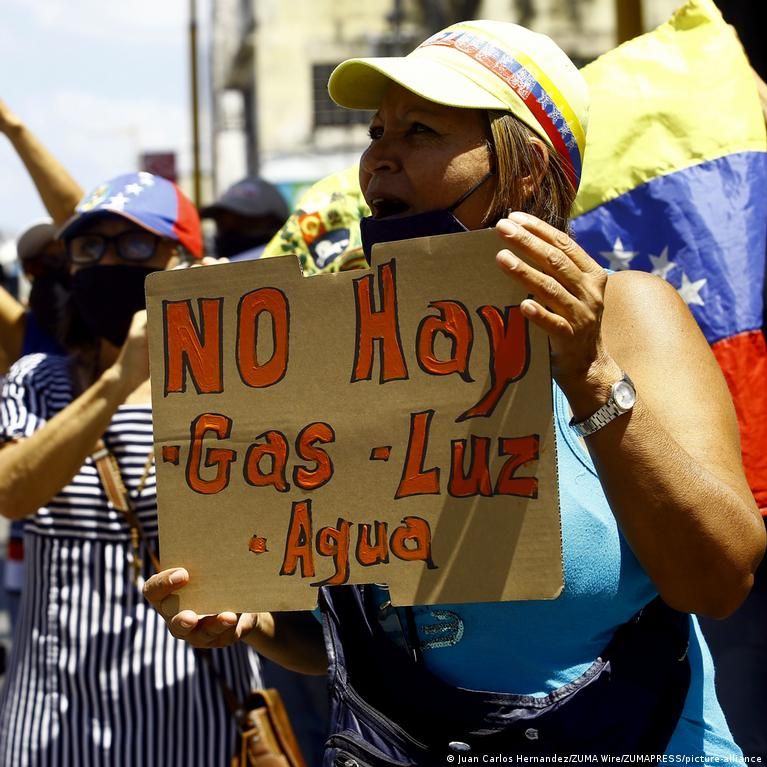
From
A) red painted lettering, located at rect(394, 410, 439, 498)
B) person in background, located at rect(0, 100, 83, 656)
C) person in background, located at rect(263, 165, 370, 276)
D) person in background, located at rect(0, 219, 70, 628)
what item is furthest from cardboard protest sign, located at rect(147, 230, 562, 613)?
person in background, located at rect(0, 100, 83, 656)

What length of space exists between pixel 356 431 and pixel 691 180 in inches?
53.1

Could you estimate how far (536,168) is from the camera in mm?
1810

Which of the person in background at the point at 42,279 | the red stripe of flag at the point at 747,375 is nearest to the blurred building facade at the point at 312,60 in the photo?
the person in background at the point at 42,279

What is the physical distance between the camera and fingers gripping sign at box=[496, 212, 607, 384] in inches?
58.1

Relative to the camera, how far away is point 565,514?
5.51ft

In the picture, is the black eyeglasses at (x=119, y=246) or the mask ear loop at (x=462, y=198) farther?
the black eyeglasses at (x=119, y=246)

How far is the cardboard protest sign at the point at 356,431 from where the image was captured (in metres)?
1.57

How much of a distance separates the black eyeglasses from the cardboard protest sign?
4.70ft

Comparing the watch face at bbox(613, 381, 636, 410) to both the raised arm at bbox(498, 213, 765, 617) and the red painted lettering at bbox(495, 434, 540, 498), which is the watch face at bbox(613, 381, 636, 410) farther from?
the red painted lettering at bbox(495, 434, 540, 498)

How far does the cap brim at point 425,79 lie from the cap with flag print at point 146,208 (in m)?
1.28

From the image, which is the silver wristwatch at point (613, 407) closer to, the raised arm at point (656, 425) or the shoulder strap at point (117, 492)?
the raised arm at point (656, 425)

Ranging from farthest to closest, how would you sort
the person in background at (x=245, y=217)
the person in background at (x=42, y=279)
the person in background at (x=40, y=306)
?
the person in background at (x=245, y=217) < the person in background at (x=42, y=279) < the person in background at (x=40, y=306)

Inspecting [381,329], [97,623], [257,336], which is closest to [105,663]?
[97,623]

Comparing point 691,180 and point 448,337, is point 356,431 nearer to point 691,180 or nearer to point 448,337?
point 448,337
